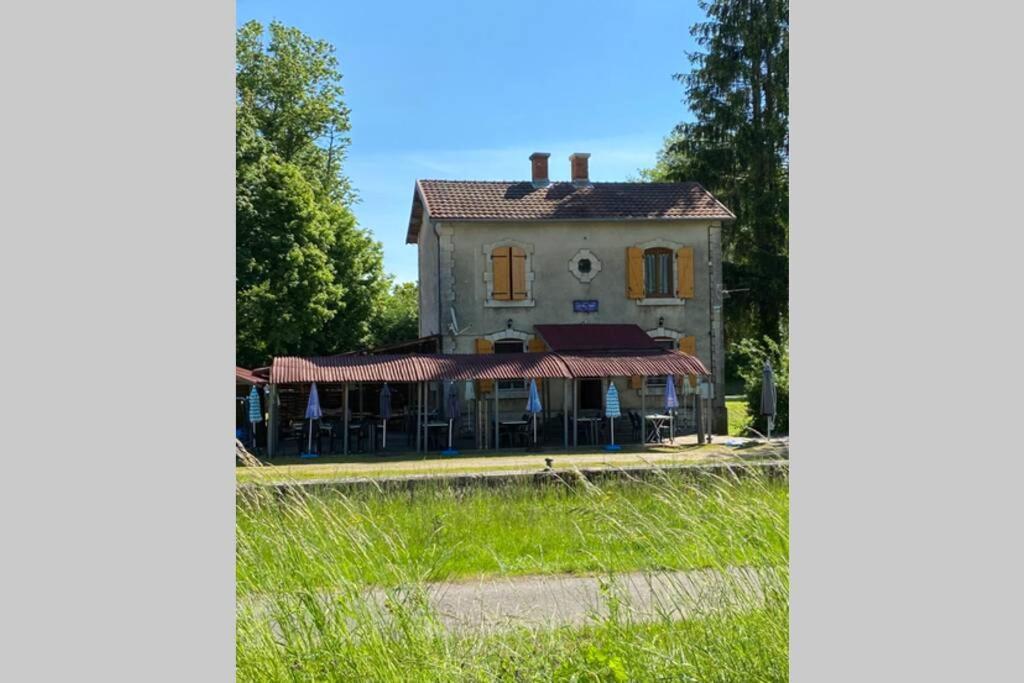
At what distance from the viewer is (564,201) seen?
24.3 m

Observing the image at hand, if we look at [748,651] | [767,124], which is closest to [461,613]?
[748,651]

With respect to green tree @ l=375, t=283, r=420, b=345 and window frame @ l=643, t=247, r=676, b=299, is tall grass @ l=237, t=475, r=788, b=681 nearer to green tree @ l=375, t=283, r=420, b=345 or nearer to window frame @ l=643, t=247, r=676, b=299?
window frame @ l=643, t=247, r=676, b=299

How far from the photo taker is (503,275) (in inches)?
912

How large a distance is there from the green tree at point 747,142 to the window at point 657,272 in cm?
777

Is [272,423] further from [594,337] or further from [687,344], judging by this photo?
[687,344]

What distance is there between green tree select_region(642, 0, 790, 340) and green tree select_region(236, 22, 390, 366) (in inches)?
518

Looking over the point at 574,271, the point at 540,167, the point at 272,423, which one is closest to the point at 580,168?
the point at 540,167

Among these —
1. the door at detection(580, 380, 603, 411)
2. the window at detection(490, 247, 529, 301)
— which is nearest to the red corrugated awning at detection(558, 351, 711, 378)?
the door at detection(580, 380, 603, 411)

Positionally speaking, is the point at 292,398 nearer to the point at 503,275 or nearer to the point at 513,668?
the point at 503,275

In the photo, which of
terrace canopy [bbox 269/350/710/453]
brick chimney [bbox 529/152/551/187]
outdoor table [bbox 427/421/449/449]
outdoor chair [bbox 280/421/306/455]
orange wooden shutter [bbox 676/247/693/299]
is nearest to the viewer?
terrace canopy [bbox 269/350/710/453]

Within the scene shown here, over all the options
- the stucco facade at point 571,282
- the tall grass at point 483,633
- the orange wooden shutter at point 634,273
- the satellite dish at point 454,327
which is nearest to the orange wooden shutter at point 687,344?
the stucco facade at point 571,282

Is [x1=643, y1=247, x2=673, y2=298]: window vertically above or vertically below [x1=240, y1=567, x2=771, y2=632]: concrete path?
above

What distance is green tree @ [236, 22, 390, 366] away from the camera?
26.7 meters

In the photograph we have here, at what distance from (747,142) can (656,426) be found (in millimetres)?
15057
